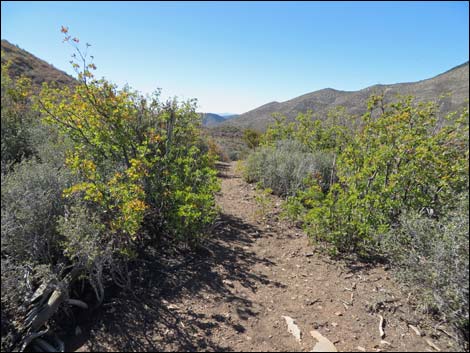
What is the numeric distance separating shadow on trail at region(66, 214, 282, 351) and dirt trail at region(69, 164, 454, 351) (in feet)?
0.03

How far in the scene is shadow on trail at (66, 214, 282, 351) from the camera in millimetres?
2449

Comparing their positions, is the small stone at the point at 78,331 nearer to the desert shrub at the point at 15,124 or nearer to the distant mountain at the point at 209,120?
the desert shrub at the point at 15,124

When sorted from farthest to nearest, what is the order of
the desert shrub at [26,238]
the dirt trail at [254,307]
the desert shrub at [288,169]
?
the desert shrub at [288,169] < the dirt trail at [254,307] < the desert shrub at [26,238]

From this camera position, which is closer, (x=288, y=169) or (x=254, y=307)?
(x=254, y=307)

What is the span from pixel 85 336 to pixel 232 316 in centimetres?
143

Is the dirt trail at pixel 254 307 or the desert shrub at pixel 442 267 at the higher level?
the desert shrub at pixel 442 267

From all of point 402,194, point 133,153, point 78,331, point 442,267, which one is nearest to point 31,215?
point 78,331

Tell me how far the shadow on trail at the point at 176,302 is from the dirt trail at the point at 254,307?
1cm

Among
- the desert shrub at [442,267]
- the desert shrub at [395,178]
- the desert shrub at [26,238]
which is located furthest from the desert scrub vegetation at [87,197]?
the desert shrub at [442,267]

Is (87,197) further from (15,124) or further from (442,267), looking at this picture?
(15,124)

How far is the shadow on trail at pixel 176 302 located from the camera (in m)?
2.45

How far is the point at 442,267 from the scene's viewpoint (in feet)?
8.09

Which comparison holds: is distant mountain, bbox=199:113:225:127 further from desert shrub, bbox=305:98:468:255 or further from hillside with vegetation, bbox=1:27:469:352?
desert shrub, bbox=305:98:468:255

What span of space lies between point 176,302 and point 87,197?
1.54m
